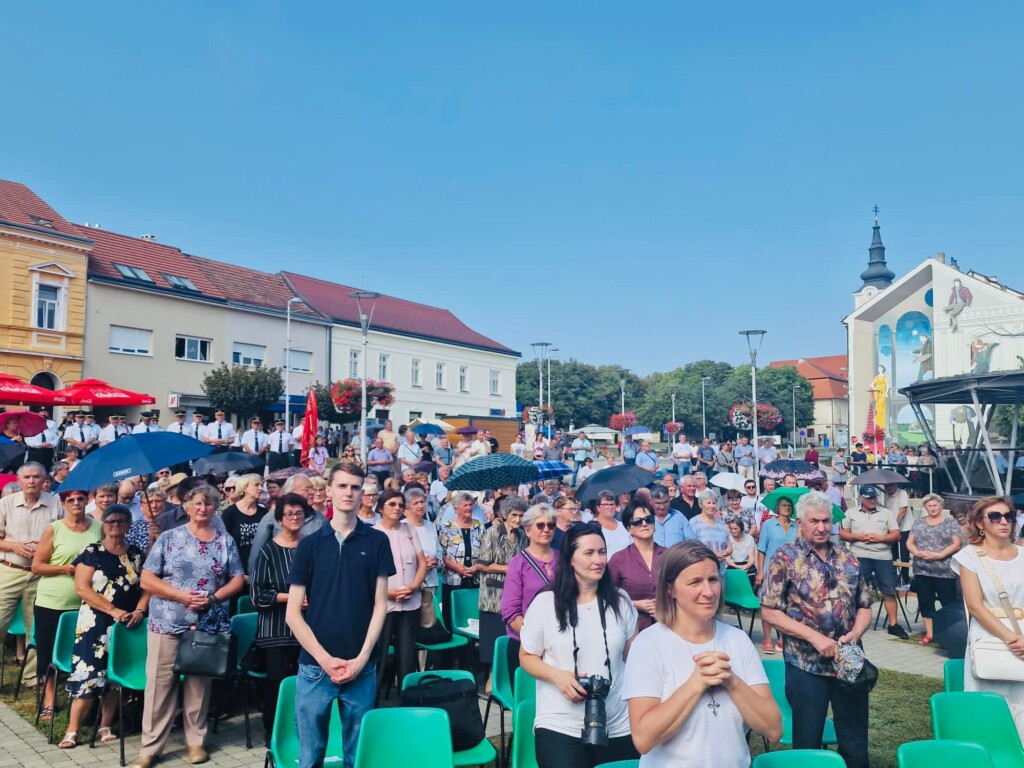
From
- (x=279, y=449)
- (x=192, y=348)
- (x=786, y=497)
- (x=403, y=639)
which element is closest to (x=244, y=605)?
(x=403, y=639)

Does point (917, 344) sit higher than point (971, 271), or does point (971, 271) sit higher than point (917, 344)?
point (971, 271)

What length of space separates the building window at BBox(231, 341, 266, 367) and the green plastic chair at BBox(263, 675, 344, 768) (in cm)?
3238

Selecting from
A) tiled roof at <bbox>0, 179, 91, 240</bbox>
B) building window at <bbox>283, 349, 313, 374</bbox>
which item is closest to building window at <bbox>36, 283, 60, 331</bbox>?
tiled roof at <bbox>0, 179, 91, 240</bbox>

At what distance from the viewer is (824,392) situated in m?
102

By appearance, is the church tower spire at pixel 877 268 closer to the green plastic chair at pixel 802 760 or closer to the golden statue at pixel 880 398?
the golden statue at pixel 880 398

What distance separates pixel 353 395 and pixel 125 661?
25226 mm

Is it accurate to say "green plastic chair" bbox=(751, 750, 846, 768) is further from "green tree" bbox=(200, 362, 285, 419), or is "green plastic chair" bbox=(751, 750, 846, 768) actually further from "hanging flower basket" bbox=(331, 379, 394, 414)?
"green tree" bbox=(200, 362, 285, 419)

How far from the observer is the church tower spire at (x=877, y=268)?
71.2 m

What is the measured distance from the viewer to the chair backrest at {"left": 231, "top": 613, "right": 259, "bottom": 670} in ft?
20.0

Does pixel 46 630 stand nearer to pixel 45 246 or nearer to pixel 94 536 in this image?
pixel 94 536

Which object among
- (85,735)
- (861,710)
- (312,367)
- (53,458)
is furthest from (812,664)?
(312,367)

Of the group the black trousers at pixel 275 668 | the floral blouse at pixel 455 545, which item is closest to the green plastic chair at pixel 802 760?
the black trousers at pixel 275 668

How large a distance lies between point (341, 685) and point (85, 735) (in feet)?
10.0

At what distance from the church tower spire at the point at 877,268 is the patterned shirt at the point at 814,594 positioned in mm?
73698
